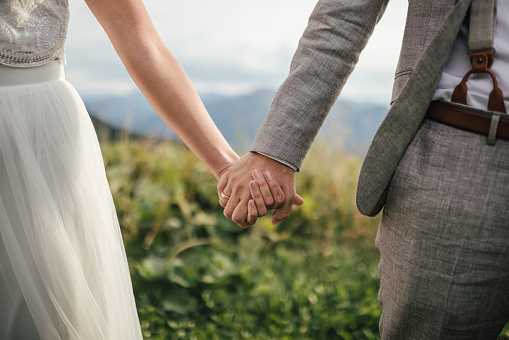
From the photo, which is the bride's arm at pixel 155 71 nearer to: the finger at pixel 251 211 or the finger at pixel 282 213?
the finger at pixel 251 211

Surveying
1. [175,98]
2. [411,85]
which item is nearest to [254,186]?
[175,98]

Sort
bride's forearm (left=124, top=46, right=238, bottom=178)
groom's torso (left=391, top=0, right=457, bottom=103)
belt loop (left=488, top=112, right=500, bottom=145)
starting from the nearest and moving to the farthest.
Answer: belt loop (left=488, top=112, right=500, bottom=145) → groom's torso (left=391, top=0, right=457, bottom=103) → bride's forearm (left=124, top=46, right=238, bottom=178)

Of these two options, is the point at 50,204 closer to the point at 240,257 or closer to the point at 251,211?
the point at 251,211

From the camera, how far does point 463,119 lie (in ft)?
4.18

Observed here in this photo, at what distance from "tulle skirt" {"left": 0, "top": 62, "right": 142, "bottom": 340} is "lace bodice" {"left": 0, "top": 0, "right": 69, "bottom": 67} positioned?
0.04 metres

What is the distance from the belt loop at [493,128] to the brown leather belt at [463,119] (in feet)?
0.04

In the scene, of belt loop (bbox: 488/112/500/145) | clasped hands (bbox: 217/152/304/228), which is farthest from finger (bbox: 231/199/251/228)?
belt loop (bbox: 488/112/500/145)

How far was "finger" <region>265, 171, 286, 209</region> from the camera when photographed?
71.6 inches

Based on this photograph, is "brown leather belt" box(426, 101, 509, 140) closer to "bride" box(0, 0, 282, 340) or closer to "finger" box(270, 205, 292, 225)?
"finger" box(270, 205, 292, 225)

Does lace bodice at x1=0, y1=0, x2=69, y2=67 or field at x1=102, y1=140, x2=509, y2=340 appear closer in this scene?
lace bodice at x1=0, y1=0, x2=69, y2=67

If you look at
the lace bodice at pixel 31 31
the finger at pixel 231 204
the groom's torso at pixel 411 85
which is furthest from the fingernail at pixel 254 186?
the lace bodice at pixel 31 31

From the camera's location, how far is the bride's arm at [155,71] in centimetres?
154

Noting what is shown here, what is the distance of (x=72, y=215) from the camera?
53.0 inches

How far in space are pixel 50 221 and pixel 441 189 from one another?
0.98 m
